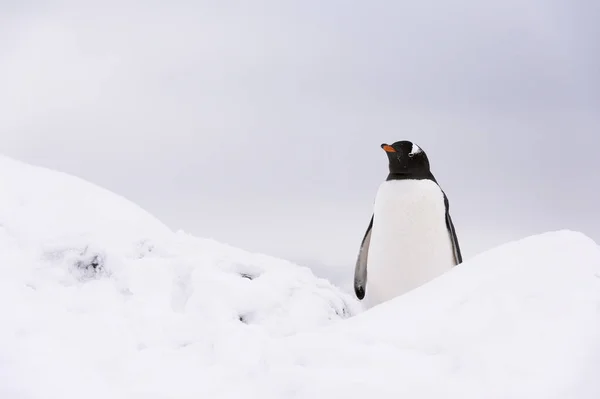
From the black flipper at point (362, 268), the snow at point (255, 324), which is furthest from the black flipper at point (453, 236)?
the snow at point (255, 324)

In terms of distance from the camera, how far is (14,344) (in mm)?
2881

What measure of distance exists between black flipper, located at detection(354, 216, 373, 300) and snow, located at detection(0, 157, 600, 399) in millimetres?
2376

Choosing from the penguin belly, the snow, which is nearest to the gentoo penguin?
the penguin belly

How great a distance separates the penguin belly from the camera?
6277 millimetres

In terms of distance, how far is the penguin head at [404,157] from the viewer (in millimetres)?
6480

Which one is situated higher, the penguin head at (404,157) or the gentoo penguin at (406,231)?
the penguin head at (404,157)

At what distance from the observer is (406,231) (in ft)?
20.6

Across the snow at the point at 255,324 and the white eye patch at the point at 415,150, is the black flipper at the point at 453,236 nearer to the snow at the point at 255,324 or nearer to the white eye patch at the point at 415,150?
the white eye patch at the point at 415,150

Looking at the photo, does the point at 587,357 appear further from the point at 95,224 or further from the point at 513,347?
the point at 95,224

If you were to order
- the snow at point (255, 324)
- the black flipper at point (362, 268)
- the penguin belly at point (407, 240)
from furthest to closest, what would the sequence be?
the black flipper at point (362, 268) < the penguin belly at point (407, 240) < the snow at point (255, 324)

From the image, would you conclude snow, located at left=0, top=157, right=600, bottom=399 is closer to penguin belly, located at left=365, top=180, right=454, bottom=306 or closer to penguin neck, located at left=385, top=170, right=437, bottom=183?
penguin belly, located at left=365, top=180, right=454, bottom=306

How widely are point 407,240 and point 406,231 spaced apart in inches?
3.6

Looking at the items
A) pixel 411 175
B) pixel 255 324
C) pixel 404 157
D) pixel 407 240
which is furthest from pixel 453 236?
pixel 255 324

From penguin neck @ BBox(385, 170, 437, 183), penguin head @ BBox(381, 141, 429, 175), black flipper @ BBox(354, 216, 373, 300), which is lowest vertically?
black flipper @ BBox(354, 216, 373, 300)
